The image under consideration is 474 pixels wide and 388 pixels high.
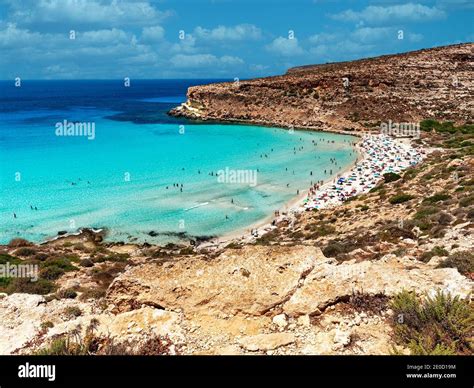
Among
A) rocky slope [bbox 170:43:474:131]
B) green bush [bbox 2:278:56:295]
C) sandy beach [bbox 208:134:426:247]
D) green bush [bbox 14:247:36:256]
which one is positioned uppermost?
rocky slope [bbox 170:43:474:131]

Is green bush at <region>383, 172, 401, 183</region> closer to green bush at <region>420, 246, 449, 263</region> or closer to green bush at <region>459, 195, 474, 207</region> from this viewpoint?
green bush at <region>459, 195, 474, 207</region>

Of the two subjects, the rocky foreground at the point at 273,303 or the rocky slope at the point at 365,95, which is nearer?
the rocky foreground at the point at 273,303

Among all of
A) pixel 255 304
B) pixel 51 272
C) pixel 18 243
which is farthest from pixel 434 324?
pixel 18 243

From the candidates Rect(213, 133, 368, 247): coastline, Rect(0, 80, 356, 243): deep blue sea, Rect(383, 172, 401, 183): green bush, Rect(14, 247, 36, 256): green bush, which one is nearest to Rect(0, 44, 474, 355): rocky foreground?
Rect(14, 247, 36, 256): green bush

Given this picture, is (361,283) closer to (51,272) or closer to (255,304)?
(255,304)

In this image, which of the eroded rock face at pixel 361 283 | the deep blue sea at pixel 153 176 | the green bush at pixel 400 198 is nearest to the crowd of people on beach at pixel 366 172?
the deep blue sea at pixel 153 176

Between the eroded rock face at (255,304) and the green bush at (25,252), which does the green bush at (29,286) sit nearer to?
the eroded rock face at (255,304)
